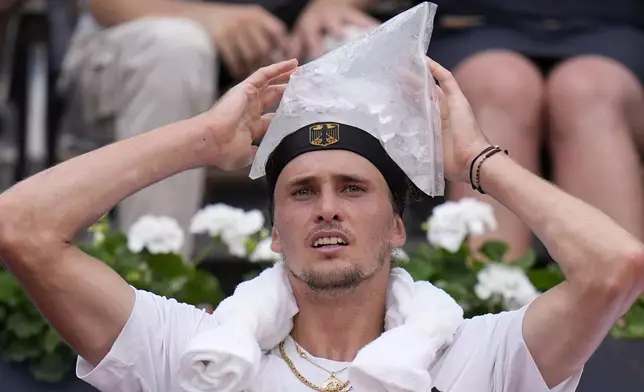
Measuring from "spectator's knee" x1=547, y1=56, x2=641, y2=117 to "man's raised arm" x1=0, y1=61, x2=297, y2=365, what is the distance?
4.71 ft

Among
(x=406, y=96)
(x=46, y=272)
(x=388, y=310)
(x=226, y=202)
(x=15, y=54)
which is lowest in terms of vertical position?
(x=226, y=202)

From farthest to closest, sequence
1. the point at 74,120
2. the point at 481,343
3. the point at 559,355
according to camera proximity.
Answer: the point at 74,120, the point at 481,343, the point at 559,355

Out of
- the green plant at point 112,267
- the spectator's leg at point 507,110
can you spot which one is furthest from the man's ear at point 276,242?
the spectator's leg at point 507,110

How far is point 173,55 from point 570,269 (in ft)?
5.94

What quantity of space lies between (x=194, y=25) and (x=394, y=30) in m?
1.36

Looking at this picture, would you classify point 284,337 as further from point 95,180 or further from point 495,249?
point 495,249

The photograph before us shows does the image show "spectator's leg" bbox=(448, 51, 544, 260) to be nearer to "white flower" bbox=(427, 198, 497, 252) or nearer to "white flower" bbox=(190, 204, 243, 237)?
"white flower" bbox=(427, 198, 497, 252)

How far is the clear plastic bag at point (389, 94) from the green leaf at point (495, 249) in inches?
28.7

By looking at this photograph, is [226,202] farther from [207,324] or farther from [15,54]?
[207,324]

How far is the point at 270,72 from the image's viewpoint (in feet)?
9.57

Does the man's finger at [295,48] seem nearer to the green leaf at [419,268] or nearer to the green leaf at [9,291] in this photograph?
the green leaf at [419,268]

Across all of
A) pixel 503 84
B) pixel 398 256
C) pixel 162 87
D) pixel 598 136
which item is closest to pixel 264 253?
pixel 398 256

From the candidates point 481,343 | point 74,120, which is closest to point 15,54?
point 74,120

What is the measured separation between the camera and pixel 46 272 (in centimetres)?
259
